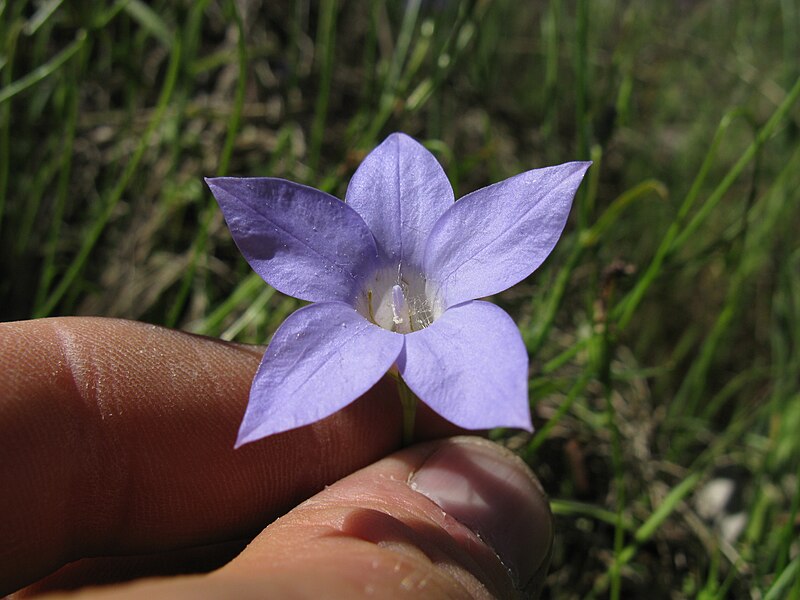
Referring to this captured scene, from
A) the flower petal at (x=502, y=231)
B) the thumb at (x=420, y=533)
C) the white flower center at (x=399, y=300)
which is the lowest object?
the thumb at (x=420, y=533)

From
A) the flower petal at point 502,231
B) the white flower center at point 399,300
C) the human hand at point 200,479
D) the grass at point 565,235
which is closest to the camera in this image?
the flower petal at point 502,231

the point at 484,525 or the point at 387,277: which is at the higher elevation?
the point at 387,277

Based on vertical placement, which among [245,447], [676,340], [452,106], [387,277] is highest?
[452,106]

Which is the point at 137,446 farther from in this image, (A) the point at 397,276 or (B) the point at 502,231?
(B) the point at 502,231

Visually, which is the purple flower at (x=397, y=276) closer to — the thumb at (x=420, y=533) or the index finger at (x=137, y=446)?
the thumb at (x=420, y=533)

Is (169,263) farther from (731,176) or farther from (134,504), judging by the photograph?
(731,176)

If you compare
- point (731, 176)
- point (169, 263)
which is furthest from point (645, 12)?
point (169, 263)

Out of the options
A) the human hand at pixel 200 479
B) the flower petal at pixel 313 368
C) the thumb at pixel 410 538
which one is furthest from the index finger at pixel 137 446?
the flower petal at pixel 313 368
